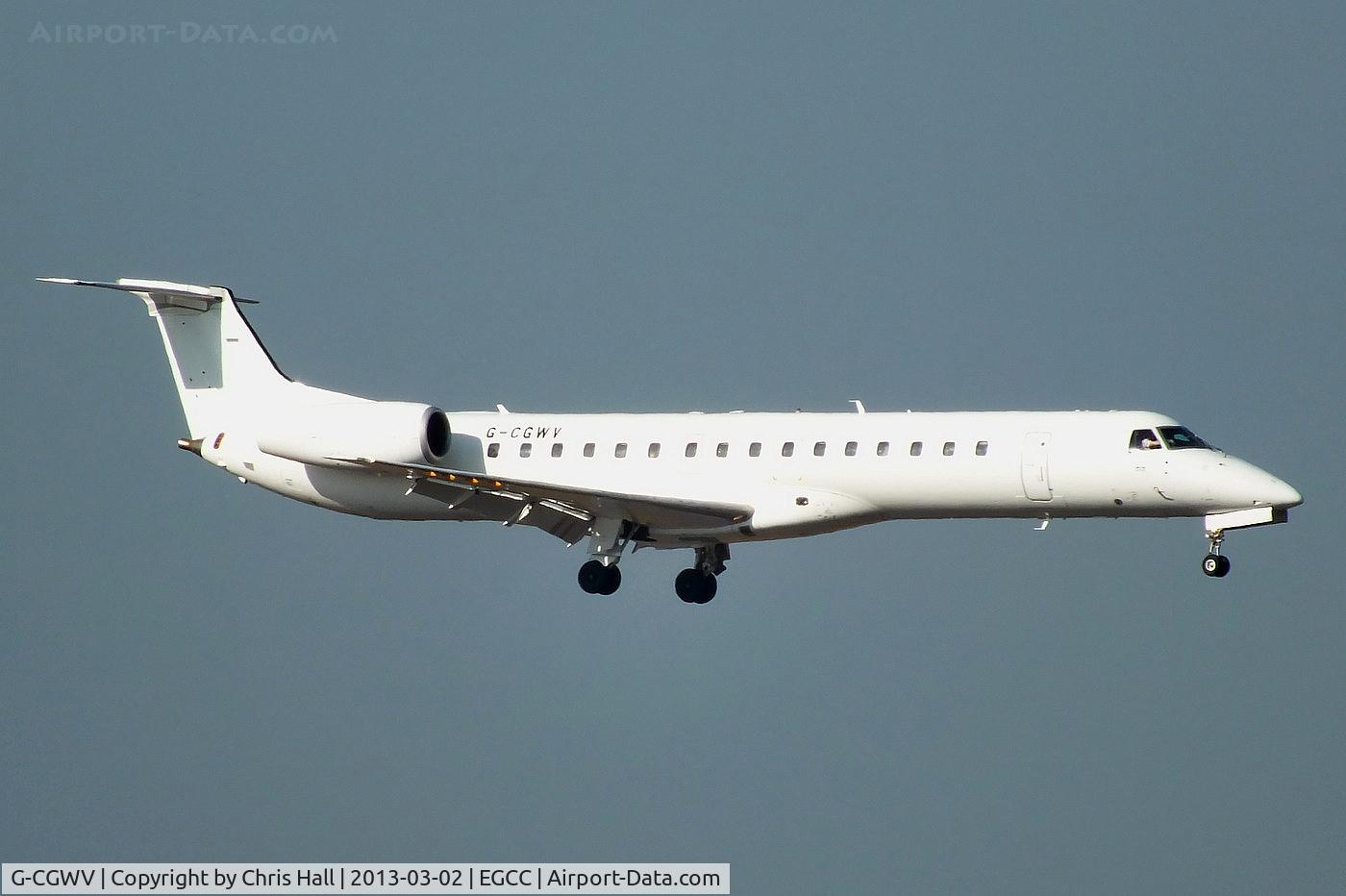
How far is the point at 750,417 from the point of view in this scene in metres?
43.4

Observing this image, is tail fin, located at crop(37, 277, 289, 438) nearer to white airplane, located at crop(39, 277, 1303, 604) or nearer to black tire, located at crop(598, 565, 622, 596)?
white airplane, located at crop(39, 277, 1303, 604)

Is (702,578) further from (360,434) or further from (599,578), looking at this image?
(360,434)

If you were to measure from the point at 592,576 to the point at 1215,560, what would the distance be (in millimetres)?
11818

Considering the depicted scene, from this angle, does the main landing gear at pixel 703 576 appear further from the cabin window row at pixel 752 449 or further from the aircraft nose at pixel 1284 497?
the aircraft nose at pixel 1284 497

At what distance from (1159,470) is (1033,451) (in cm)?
221

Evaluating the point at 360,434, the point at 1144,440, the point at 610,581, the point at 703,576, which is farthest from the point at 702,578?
the point at 1144,440

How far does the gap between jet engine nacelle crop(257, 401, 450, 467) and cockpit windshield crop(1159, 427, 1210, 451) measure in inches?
541

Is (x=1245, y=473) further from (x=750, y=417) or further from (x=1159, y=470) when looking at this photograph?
(x=750, y=417)

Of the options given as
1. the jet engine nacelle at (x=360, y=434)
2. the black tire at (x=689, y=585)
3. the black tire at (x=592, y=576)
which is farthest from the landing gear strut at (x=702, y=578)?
the jet engine nacelle at (x=360, y=434)

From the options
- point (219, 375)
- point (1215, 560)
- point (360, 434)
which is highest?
point (219, 375)

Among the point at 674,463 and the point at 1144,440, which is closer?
the point at 1144,440

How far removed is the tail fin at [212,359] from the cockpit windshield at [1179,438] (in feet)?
59.8

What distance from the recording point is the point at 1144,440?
40.1 m

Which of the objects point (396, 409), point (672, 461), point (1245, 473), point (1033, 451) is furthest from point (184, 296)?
point (1245, 473)
